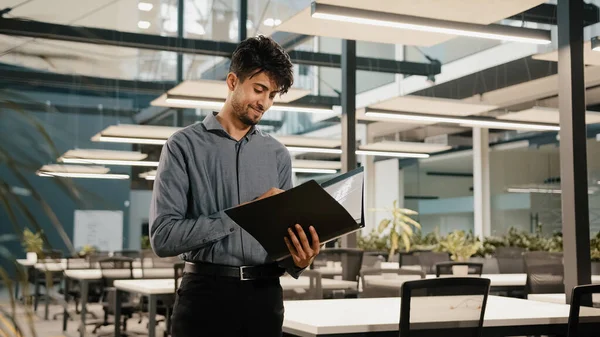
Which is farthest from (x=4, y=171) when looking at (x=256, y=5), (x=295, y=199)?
(x=256, y=5)

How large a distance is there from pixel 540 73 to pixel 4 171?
11.7 meters

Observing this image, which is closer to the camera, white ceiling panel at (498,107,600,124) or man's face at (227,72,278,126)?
man's face at (227,72,278,126)

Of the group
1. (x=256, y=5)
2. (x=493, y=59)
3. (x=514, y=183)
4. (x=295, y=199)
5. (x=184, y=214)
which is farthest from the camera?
(x=514, y=183)

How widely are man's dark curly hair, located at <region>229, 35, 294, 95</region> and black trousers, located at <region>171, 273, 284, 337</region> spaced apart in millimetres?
518

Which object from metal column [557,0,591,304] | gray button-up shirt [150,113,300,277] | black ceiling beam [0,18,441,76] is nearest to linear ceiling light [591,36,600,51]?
metal column [557,0,591,304]

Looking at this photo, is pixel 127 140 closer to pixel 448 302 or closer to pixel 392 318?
pixel 392 318

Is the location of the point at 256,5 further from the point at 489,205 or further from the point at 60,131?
the point at 60,131

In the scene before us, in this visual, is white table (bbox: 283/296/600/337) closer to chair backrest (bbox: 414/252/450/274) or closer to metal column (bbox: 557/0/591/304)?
metal column (bbox: 557/0/591/304)

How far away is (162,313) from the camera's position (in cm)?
705

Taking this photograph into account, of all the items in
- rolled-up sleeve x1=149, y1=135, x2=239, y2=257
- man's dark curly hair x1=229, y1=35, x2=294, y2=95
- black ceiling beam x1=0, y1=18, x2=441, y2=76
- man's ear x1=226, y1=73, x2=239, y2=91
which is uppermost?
black ceiling beam x1=0, y1=18, x2=441, y2=76

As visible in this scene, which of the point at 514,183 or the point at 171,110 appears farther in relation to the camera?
the point at 514,183

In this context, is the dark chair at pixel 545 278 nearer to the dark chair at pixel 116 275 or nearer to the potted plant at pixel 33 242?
the dark chair at pixel 116 275

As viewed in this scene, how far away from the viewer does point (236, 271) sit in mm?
1951

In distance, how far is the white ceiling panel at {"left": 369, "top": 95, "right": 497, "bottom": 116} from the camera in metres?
8.21
